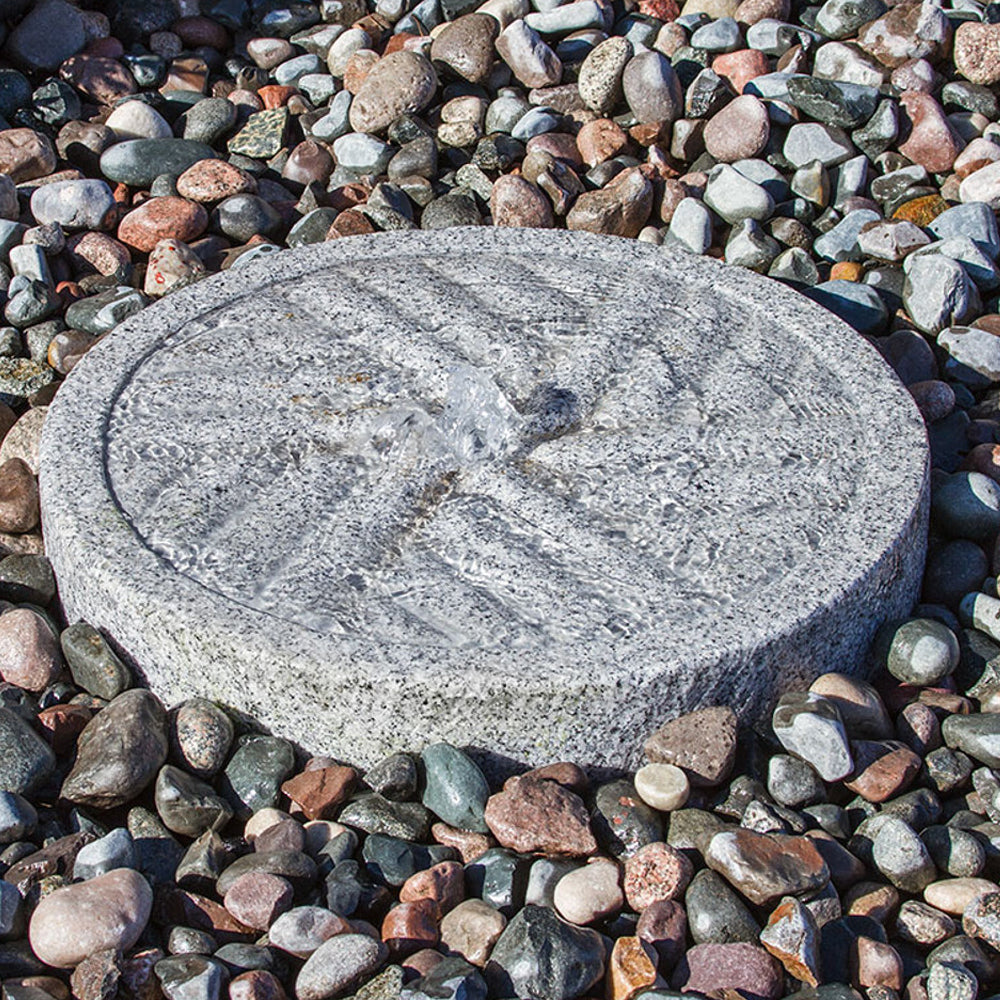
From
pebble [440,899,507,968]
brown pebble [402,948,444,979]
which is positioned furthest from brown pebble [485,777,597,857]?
brown pebble [402,948,444,979]

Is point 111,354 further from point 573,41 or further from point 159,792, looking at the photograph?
point 573,41

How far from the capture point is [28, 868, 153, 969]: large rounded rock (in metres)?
1.86

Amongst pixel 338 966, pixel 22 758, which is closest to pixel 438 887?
pixel 338 966

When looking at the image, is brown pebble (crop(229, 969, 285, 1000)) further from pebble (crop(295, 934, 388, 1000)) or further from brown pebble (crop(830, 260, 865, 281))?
brown pebble (crop(830, 260, 865, 281))

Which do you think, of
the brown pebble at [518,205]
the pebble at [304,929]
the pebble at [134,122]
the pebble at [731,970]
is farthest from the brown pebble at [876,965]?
the pebble at [134,122]

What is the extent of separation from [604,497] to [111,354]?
1074mm

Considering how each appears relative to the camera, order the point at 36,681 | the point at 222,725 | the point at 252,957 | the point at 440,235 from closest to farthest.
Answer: the point at 252,957 < the point at 222,725 < the point at 36,681 < the point at 440,235

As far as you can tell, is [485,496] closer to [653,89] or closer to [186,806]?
[186,806]

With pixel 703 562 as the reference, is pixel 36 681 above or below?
below

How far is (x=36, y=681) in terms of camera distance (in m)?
2.38

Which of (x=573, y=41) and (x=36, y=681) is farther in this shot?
(x=573, y=41)

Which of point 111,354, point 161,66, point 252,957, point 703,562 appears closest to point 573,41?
point 161,66

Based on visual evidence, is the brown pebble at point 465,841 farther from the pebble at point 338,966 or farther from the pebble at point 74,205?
the pebble at point 74,205

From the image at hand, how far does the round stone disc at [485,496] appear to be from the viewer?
2141mm
